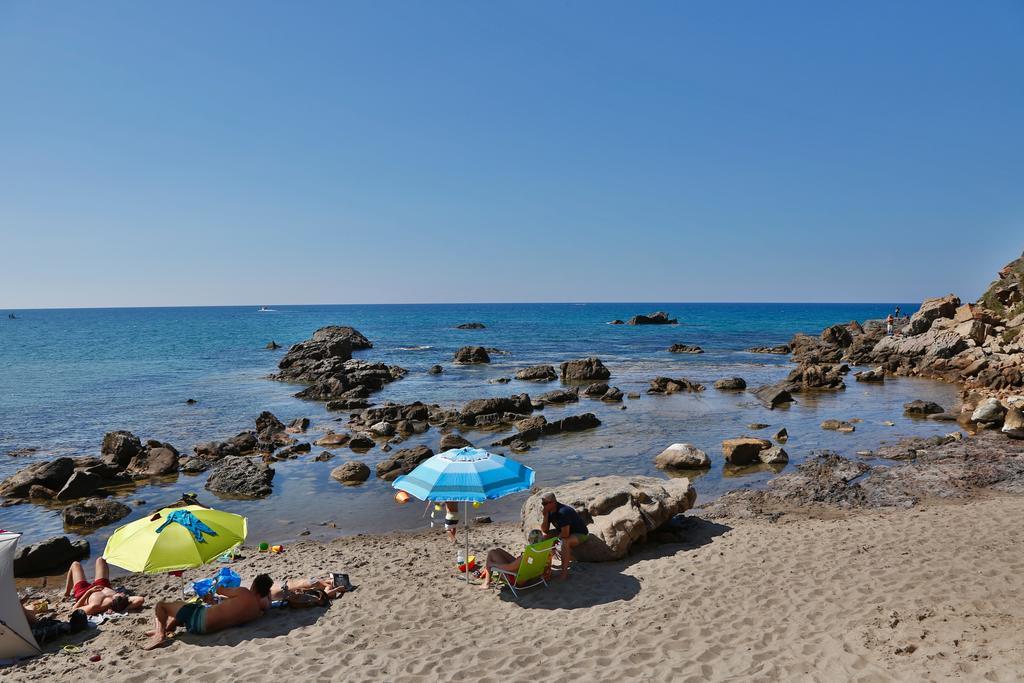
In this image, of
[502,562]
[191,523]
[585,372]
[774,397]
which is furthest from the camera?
[585,372]

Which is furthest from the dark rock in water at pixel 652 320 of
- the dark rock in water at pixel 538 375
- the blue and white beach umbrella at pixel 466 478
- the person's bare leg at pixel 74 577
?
the person's bare leg at pixel 74 577

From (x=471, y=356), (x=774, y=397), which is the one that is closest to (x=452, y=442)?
(x=774, y=397)

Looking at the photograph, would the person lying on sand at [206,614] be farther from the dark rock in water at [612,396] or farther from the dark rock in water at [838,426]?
the dark rock in water at [612,396]

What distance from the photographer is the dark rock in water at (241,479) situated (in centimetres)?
1700

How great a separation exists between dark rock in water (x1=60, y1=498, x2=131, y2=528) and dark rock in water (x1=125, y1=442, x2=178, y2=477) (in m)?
3.55

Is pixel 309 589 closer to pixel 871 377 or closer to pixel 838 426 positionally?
pixel 838 426

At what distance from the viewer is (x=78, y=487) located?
56.3 ft

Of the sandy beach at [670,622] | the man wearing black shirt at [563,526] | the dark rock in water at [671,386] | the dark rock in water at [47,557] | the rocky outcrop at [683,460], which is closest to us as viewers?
the sandy beach at [670,622]

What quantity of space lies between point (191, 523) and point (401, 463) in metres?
10.3

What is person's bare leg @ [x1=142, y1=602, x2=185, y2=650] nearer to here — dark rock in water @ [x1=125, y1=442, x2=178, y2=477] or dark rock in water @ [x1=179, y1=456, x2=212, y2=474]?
dark rock in water @ [x1=179, y1=456, x2=212, y2=474]

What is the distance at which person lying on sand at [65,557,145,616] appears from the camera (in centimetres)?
963

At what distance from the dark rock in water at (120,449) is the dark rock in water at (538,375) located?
2491cm

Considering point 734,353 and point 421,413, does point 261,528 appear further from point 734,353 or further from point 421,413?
point 734,353

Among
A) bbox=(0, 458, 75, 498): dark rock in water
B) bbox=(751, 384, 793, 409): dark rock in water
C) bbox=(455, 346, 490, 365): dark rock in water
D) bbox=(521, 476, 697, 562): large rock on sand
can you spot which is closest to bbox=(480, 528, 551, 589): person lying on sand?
bbox=(521, 476, 697, 562): large rock on sand
